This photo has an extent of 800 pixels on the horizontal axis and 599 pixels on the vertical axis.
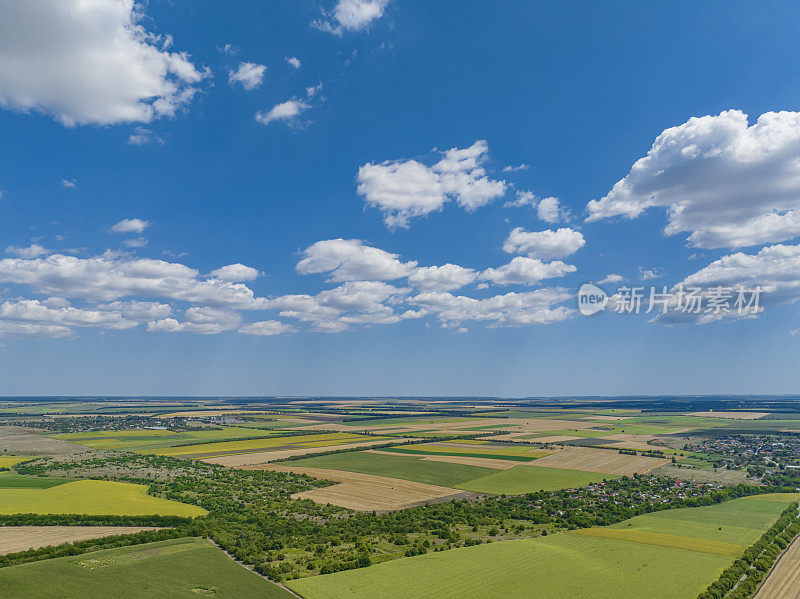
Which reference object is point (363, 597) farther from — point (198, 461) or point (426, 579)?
point (198, 461)

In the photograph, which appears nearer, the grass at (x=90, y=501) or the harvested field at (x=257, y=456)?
the grass at (x=90, y=501)

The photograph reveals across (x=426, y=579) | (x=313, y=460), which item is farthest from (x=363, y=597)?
(x=313, y=460)

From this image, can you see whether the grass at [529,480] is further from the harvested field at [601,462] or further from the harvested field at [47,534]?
the harvested field at [47,534]

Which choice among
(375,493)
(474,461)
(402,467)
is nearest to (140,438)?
(402,467)

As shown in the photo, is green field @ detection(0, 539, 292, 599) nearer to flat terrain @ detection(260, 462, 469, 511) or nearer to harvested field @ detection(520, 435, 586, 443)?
flat terrain @ detection(260, 462, 469, 511)

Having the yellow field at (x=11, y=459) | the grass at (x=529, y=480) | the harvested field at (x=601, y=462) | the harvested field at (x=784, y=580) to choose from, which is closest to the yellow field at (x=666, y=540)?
the harvested field at (x=784, y=580)
